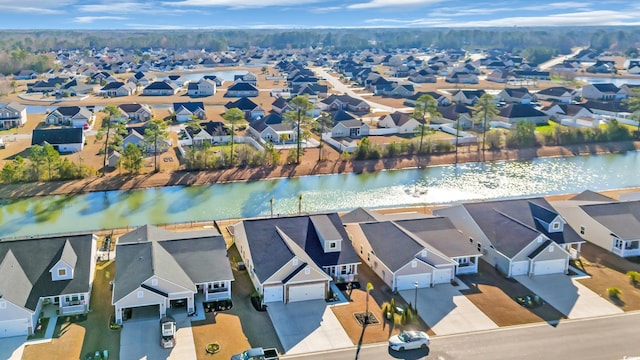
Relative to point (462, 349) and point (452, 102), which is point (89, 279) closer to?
point (462, 349)

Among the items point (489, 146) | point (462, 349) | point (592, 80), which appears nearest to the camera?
point (462, 349)

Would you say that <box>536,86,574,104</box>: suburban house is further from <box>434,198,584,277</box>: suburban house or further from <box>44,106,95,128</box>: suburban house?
<box>44,106,95,128</box>: suburban house

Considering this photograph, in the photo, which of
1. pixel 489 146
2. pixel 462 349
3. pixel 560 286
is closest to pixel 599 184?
pixel 489 146

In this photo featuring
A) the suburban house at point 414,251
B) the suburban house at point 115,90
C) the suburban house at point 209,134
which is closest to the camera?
the suburban house at point 414,251

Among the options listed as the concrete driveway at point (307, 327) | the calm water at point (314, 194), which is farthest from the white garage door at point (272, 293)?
the calm water at point (314, 194)

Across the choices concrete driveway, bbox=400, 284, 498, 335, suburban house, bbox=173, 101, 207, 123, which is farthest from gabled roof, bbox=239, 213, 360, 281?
suburban house, bbox=173, 101, 207, 123

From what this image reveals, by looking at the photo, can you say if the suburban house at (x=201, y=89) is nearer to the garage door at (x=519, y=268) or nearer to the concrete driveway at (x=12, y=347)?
the garage door at (x=519, y=268)
